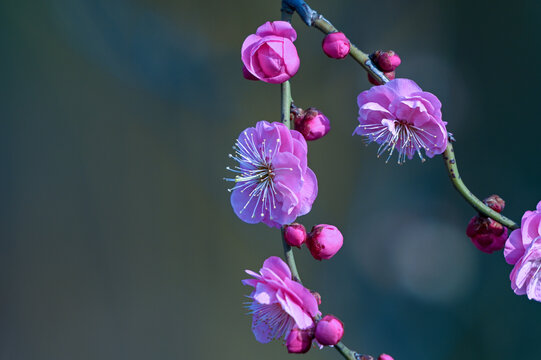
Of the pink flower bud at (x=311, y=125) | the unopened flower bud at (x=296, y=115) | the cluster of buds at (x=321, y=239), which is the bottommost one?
the cluster of buds at (x=321, y=239)

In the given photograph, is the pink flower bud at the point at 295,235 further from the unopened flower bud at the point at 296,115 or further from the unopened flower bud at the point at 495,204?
the unopened flower bud at the point at 495,204

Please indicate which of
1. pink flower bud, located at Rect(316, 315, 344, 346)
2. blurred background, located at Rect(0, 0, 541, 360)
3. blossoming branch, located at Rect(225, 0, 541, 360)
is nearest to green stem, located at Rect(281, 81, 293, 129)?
blossoming branch, located at Rect(225, 0, 541, 360)

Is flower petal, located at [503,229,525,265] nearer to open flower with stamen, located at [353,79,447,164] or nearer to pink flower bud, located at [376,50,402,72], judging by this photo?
open flower with stamen, located at [353,79,447,164]

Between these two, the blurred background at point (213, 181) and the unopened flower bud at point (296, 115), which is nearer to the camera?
the unopened flower bud at point (296, 115)

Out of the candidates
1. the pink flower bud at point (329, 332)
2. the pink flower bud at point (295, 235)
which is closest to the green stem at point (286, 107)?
the pink flower bud at point (295, 235)

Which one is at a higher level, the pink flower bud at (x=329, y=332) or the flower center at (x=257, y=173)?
the flower center at (x=257, y=173)

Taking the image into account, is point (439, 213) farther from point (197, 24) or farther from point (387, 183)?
point (197, 24)
